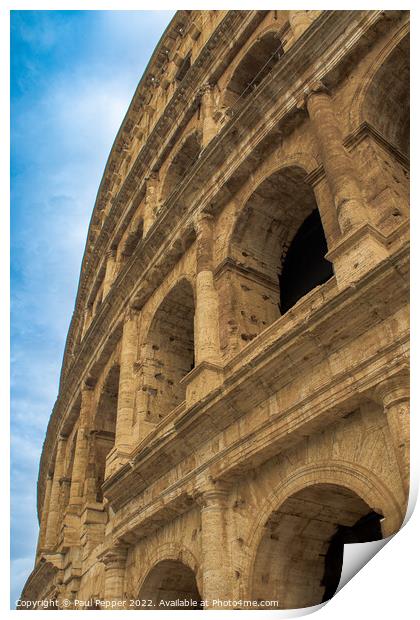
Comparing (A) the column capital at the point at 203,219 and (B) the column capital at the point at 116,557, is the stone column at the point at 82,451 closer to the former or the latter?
(B) the column capital at the point at 116,557

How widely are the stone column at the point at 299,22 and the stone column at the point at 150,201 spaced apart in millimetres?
5664

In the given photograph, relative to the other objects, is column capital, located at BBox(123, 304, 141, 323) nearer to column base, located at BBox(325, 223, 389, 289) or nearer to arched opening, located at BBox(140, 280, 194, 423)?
arched opening, located at BBox(140, 280, 194, 423)

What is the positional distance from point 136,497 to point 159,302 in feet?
12.8

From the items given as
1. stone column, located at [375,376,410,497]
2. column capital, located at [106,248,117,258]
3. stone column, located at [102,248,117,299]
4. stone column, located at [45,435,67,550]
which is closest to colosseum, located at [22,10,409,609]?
stone column, located at [375,376,410,497]

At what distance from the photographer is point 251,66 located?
1156 centimetres

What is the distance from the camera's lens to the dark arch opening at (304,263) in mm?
9117

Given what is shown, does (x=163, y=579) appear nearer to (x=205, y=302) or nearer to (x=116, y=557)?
(x=116, y=557)

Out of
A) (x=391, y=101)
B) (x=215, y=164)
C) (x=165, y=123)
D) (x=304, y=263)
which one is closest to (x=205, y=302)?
(x=304, y=263)

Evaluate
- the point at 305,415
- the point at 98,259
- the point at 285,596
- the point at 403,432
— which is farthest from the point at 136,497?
the point at 98,259

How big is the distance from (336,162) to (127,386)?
6.25 meters

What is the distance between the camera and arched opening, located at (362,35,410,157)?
7.18 metres

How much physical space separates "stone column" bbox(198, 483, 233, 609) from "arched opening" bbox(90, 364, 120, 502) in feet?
21.7

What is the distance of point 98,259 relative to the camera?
1811 centimetres

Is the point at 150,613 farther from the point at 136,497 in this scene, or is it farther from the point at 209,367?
the point at 136,497
